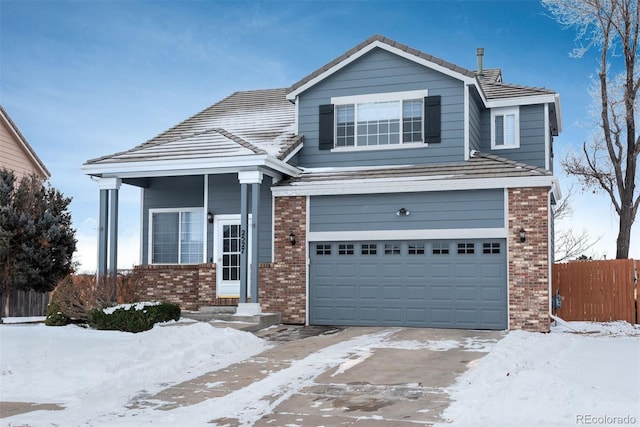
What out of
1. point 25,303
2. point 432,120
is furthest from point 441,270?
point 25,303

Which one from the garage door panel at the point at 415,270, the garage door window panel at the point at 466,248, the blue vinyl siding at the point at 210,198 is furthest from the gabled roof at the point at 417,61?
the garage door panel at the point at 415,270

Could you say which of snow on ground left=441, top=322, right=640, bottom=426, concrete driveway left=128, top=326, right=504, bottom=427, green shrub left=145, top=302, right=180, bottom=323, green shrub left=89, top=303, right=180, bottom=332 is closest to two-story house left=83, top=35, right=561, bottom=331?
green shrub left=145, top=302, right=180, bottom=323

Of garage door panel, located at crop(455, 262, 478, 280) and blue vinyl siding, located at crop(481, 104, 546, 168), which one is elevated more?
blue vinyl siding, located at crop(481, 104, 546, 168)

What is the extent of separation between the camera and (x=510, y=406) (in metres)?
8.47

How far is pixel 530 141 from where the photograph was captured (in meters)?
19.4

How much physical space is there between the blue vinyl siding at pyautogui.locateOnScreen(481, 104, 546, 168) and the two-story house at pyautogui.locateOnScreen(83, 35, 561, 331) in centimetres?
4

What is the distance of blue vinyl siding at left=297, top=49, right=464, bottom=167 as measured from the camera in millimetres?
17844

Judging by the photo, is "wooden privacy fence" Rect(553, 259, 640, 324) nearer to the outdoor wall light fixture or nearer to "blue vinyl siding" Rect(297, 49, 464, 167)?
the outdoor wall light fixture

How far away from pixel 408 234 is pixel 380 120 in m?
3.32

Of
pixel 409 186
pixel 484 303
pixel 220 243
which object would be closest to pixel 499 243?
pixel 484 303

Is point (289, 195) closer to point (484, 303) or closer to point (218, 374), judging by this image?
point (484, 303)

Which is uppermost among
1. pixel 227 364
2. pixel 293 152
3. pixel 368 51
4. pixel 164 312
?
pixel 368 51

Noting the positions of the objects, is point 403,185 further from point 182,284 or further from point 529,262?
point 182,284

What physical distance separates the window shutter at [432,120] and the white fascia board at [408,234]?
8.26 feet
